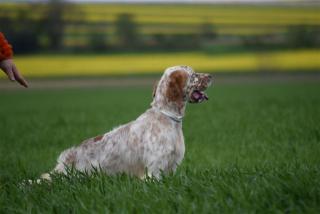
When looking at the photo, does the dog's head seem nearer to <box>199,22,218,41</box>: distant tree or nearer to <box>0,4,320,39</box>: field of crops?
<box>0,4,320,39</box>: field of crops

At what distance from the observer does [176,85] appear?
7.29m

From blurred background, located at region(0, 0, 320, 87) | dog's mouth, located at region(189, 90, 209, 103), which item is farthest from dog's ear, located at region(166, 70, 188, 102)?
blurred background, located at region(0, 0, 320, 87)

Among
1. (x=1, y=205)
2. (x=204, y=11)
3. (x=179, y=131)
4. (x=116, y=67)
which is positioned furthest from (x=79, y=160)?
(x=204, y=11)

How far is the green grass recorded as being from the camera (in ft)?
17.7

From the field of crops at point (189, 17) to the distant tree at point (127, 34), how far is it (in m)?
0.66

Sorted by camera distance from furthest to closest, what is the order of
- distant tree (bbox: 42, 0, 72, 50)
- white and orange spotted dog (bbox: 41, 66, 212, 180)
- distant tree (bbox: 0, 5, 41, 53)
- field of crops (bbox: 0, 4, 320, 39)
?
field of crops (bbox: 0, 4, 320, 39) → distant tree (bbox: 42, 0, 72, 50) → distant tree (bbox: 0, 5, 41, 53) → white and orange spotted dog (bbox: 41, 66, 212, 180)

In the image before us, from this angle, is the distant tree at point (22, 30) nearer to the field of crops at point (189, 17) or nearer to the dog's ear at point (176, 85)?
the field of crops at point (189, 17)

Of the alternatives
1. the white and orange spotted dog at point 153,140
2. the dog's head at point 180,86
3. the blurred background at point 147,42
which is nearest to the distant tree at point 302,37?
the blurred background at point 147,42

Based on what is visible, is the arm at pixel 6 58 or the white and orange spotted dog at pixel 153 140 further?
the white and orange spotted dog at pixel 153 140

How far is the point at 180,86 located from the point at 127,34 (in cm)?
4091

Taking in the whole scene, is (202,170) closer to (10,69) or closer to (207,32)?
(10,69)

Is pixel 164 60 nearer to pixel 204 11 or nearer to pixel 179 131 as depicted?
pixel 204 11

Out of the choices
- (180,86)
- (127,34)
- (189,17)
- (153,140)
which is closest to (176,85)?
(180,86)

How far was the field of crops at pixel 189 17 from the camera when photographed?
49.3 metres
